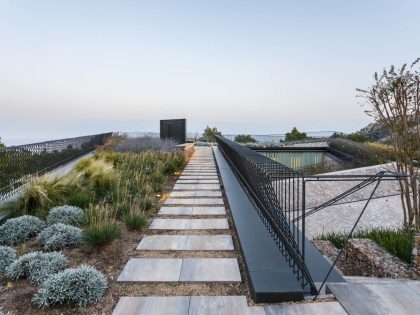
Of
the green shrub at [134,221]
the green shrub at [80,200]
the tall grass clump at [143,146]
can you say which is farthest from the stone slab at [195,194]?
the tall grass clump at [143,146]

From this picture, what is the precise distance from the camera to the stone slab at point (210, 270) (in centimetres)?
290

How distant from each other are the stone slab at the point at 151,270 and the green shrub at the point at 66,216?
1530mm

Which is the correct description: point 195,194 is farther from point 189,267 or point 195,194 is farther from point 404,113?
point 404,113

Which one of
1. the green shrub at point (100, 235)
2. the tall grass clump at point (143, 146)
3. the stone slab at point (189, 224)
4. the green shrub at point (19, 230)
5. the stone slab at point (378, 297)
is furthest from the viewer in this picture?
the tall grass clump at point (143, 146)

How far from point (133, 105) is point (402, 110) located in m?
24.3

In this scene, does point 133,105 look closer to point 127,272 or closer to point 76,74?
point 76,74

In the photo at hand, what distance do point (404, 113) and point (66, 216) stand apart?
249 inches

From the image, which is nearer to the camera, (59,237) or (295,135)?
(59,237)

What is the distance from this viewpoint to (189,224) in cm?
467

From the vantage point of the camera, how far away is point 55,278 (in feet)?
8.67

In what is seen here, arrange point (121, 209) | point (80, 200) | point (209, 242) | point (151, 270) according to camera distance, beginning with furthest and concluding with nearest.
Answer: point (80, 200), point (121, 209), point (209, 242), point (151, 270)

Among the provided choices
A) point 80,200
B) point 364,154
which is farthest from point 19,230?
point 364,154

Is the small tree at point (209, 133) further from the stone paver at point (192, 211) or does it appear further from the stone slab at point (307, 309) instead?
the stone slab at point (307, 309)

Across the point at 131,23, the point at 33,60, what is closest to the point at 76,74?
the point at 33,60
